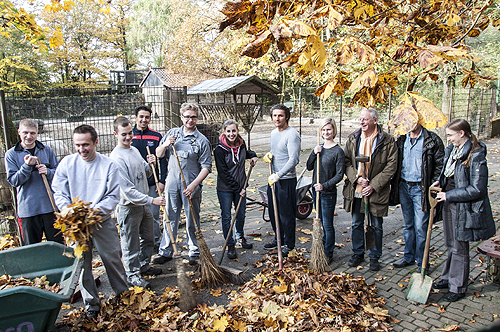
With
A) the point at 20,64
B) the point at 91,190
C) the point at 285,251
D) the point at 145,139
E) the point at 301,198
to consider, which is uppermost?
the point at 20,64

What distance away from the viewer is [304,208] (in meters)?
6.84

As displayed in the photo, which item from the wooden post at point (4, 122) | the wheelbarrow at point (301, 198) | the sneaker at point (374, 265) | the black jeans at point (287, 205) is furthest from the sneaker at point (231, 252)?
the wooden post at point (4, 122)

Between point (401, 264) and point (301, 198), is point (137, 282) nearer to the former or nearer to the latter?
point (301, 198)

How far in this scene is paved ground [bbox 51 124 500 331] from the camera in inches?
147

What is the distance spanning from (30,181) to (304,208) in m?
4.55

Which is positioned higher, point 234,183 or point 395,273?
point 234,183

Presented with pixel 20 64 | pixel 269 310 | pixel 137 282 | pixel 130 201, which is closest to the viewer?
pixel 269 310

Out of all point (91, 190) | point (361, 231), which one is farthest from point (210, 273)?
point (361, 231)

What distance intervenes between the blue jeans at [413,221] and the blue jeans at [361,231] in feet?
1.19

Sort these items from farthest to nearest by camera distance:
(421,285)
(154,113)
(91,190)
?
1. (154,113)
2. (421,285)
3. (91,190)

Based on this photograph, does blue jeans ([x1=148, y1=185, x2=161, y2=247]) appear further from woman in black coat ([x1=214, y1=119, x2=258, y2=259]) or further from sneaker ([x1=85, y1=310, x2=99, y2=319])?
sneaker ([x1=85, y1=310, x2=99, y2=319])

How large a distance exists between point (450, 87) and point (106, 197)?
1446 cm

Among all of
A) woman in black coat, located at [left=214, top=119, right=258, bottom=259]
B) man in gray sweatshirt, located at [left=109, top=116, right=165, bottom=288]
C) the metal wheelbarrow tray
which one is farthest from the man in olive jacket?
the metal wheelbarrow tray

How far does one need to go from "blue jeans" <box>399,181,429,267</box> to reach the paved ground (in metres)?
0.26
